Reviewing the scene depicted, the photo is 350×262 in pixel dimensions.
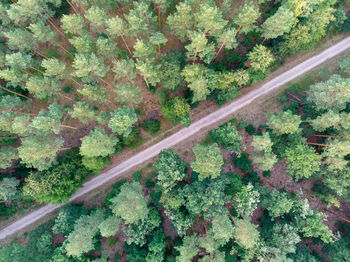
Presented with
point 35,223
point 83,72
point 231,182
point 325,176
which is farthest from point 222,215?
point 35,223

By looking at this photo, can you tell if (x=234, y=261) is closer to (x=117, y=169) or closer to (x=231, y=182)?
(x=231, y=182)

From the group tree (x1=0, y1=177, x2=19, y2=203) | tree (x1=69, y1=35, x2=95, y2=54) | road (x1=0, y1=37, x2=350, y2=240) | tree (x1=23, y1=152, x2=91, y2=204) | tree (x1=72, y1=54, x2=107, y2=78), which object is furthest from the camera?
road (x1=0, y1=37, x2=350, y2=240)

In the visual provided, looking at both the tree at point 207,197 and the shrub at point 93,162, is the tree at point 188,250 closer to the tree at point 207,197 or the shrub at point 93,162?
the tree at point 207,197

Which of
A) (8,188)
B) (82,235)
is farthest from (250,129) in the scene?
(8,188)

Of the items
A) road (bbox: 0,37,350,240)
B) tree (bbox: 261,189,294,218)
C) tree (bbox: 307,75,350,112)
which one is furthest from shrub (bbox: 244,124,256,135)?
tree (bbox: 261,189,294,218)

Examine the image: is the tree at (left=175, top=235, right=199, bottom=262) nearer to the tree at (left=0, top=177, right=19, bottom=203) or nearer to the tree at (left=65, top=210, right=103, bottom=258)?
the tree at (left=65, top=210, right=103, bottom=258)

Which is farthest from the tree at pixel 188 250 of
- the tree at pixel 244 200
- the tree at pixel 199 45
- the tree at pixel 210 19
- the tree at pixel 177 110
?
the tree at pixel 210 19

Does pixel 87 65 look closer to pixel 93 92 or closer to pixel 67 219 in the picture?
pixel 93 92
